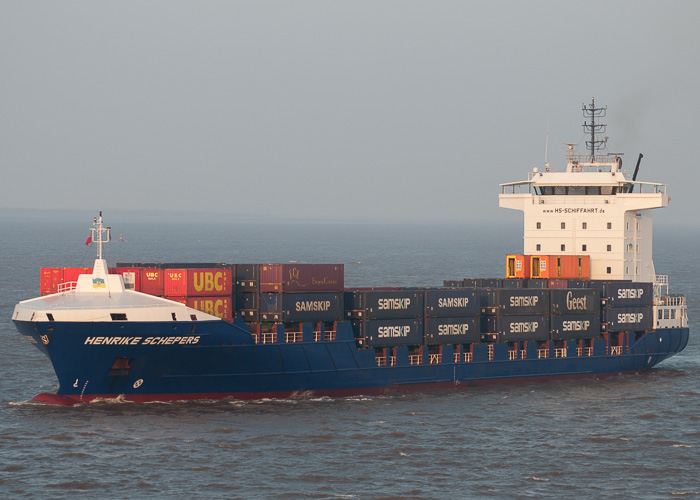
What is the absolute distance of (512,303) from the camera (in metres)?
48.3

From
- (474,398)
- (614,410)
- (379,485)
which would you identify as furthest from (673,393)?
(379,485)

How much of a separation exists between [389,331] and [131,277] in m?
11.3

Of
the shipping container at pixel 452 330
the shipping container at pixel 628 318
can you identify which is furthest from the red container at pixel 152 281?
the shipping container at pixel 628 318

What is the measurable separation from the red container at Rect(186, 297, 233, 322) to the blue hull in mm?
678

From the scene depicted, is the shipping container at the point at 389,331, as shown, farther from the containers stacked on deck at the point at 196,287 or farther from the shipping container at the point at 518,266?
the shipping container at the point at 518,266

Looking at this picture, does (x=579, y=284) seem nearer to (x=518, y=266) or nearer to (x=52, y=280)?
(x=518, y=266)

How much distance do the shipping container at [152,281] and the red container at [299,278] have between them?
411 centimetres

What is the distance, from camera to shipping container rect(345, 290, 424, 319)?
A: 146ft

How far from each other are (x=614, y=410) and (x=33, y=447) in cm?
2345

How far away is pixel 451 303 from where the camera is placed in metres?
46.7

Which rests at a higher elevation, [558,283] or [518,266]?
[518,266]

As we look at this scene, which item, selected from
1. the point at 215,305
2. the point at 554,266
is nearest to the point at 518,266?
the point at 554,266

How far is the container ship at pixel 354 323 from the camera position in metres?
39.8

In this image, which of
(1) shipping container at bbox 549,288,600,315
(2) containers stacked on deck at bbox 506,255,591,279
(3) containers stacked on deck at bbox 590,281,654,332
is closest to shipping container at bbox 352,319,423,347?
(1) shipping container at bbox 549,288,600,315
